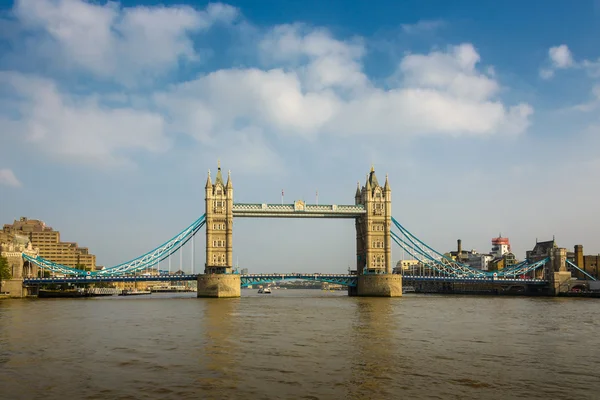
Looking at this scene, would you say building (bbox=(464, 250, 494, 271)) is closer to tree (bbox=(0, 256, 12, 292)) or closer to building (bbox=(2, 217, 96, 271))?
building (bbox=(2, 217, 96, 271))

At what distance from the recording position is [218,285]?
9025 cm

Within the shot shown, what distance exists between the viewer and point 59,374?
22.7 metres

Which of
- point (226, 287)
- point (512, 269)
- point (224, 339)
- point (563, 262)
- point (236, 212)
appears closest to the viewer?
point (224, 339)

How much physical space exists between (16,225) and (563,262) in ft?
545

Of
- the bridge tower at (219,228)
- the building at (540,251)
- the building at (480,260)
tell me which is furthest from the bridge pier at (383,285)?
the building at (480,260)

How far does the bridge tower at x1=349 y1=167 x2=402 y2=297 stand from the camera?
334ft

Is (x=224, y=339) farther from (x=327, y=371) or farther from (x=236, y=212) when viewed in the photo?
(x=236, y=212)

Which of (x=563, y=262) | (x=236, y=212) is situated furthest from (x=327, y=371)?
(x=563, y=262)

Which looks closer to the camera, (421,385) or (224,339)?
(421,385)

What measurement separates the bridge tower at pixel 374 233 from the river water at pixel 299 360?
57888mm

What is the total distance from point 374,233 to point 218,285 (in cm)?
2982

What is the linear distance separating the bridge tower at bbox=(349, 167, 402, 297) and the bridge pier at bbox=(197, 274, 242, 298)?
71.8 feet

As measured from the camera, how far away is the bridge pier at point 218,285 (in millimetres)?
90250

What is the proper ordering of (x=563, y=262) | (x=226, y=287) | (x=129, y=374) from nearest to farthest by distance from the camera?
(x=129, y=374)
(x=226, y=287)
(x=563, y=262)
